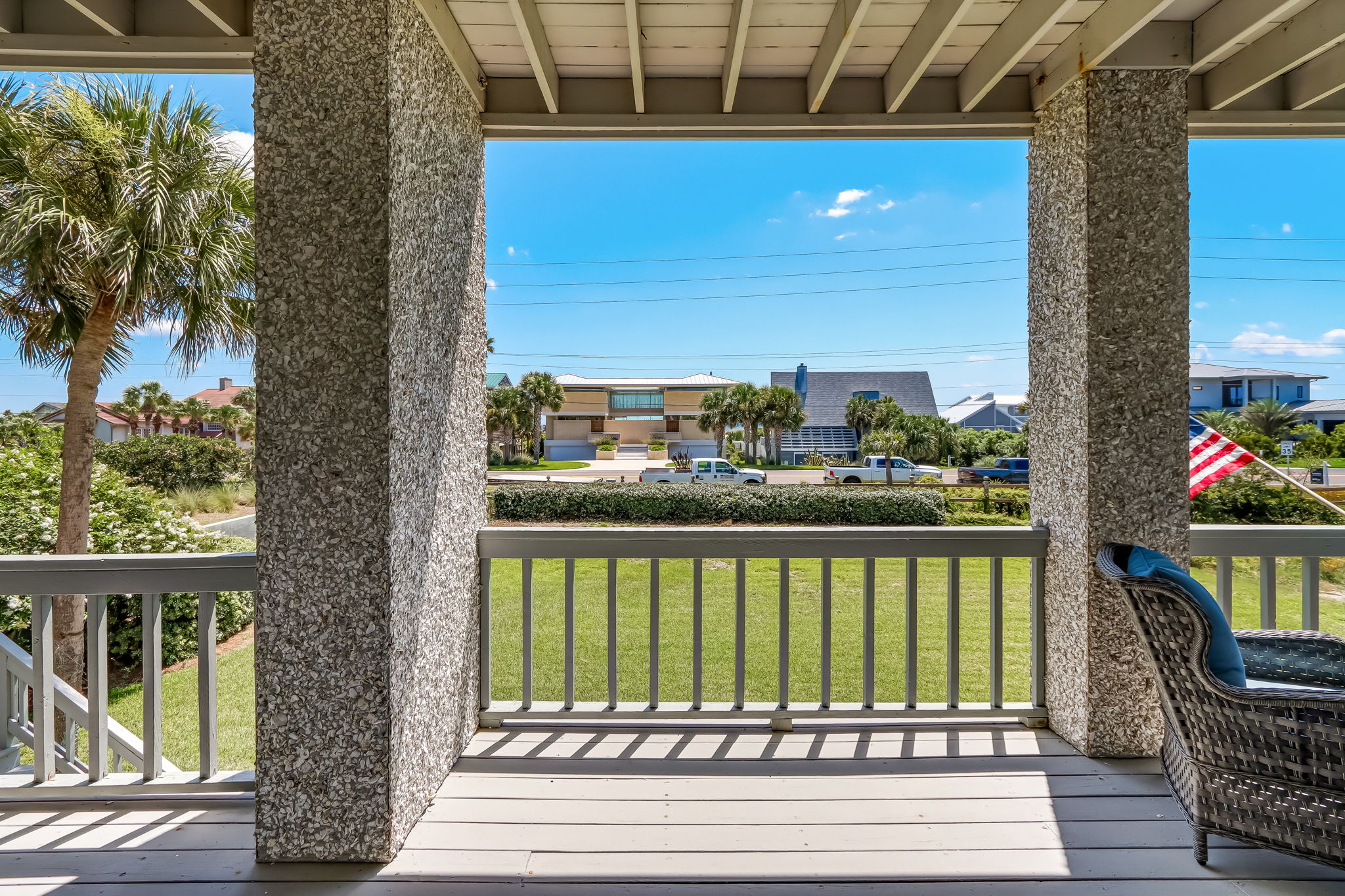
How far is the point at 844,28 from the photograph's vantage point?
2012 millimetres

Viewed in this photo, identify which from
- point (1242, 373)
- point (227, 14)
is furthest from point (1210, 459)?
point (1242, 373)

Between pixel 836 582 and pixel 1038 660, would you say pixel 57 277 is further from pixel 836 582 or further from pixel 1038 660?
pixel 836 582

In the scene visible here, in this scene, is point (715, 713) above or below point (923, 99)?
below

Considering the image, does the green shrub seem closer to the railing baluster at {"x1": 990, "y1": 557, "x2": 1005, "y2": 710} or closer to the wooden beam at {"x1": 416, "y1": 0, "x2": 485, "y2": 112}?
the wooden beam at {"x1": 416, "y1": 0, "x2": 485, "y2": 112}

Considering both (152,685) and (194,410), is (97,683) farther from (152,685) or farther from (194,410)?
(194,410)

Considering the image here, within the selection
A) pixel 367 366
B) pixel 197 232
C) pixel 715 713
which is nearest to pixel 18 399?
pixel 197 232

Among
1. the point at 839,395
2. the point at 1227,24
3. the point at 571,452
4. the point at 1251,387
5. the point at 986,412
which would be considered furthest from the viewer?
the point at 571,452

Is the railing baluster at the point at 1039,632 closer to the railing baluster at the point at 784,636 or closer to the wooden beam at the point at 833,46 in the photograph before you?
the railing baluster at the point at 784,636

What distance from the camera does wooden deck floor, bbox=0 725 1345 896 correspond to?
5.42 feet

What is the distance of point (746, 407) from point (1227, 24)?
1707 centimetres

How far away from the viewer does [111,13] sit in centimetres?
197

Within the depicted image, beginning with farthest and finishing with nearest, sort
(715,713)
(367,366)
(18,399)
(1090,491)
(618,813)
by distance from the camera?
(18,399) < (715,713) < (1090,491) < (618,813) < (367,366)

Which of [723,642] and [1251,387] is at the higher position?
[1251,387]

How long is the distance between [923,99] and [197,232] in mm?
4917
